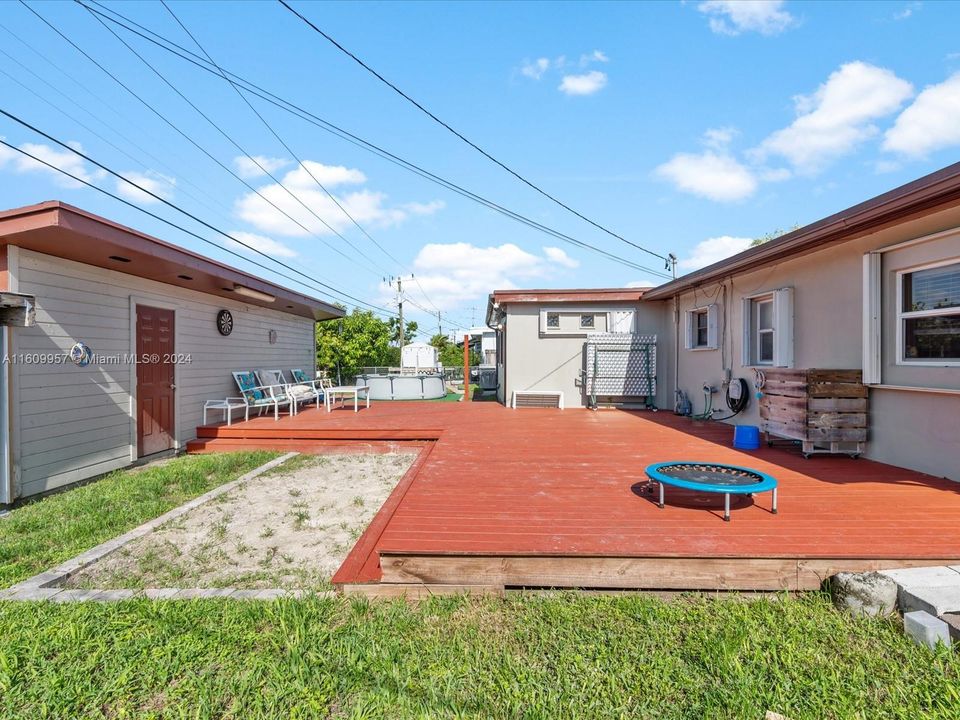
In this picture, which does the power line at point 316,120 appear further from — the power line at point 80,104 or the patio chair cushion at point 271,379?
the patio chair cushion at point 271,379

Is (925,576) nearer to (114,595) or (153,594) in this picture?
(153,594)

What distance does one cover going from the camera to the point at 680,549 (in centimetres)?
261

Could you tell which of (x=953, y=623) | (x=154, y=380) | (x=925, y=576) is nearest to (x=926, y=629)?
(x=953, y=623)

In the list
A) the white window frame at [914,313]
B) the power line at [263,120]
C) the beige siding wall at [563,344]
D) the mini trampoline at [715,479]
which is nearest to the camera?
the mini trampoline at [715,479]

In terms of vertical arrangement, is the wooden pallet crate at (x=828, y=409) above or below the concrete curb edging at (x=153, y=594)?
above

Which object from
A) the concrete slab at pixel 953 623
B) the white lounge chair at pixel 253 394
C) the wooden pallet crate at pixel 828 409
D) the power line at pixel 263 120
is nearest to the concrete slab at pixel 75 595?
the concrete slab at pixel 953 623

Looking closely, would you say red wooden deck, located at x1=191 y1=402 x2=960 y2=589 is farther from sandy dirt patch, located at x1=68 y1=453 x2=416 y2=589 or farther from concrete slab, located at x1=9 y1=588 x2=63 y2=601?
concrete slab, located at x1=9 y1=588 x2=63 y2=601

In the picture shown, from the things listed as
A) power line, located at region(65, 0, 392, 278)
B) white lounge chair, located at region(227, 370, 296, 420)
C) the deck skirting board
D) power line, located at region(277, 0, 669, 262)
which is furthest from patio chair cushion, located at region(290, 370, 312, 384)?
the deck skirting board

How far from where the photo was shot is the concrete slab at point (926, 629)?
6.85ft

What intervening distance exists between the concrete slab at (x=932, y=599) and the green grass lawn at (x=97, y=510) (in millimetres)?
5179

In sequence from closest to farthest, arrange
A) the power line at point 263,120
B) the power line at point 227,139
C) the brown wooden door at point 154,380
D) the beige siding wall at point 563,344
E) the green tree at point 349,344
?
1. the brown wooden door at point 154,380
2. the power line at point 263,120
3. the power line at point 227,139
4. the beige siding wall at point 563,344
5. the green tree at point 349,344

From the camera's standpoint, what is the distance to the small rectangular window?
3818 mm

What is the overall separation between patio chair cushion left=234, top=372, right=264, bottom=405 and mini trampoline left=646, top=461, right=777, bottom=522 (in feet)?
23.6

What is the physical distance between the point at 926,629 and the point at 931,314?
10.0ft
